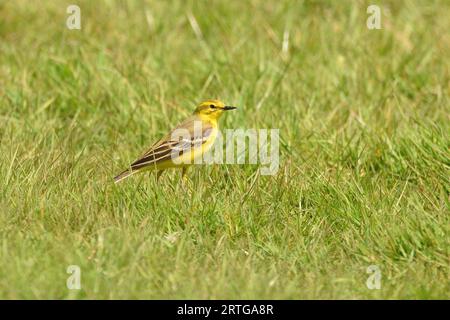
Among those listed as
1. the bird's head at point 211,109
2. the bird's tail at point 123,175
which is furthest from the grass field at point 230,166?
the bird's head at point 211,109

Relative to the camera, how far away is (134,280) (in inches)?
220

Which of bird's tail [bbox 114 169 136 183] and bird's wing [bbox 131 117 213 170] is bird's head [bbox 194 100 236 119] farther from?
bird's tail [bbox 114 169 136 183]

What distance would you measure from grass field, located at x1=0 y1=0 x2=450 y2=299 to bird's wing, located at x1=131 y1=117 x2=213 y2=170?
157 mm

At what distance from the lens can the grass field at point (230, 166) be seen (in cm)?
580

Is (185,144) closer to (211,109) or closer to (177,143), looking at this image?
(177,143)

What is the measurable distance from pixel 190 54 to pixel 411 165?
3.28 meters

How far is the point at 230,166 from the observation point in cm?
748

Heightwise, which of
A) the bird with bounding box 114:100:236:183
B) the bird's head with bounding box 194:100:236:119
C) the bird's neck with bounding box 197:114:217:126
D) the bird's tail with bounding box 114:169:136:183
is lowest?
the bird's tail with bounding box 114:169:136:183

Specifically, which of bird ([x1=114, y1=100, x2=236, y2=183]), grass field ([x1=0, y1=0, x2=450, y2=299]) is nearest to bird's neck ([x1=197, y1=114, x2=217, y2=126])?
bird ([x1=114, y1=100, x2=236, y2=183])

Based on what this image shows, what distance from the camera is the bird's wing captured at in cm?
741

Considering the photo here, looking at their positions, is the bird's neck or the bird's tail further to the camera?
the bird's neck

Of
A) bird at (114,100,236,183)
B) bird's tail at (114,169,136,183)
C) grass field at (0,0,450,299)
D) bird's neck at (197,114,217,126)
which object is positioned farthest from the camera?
bird's neck at (197,114,217,126)

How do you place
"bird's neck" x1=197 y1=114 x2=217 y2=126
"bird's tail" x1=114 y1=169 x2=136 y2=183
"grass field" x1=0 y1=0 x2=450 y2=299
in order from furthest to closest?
"bird's neck" x1=197 y1=114 x2=217 y2=126 < "bird's tail" x1=114 y1=169 x2=136 y2=183 < "grass field" x1=0 y1=0 x2=450 y2=299

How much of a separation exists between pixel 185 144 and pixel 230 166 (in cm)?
44
